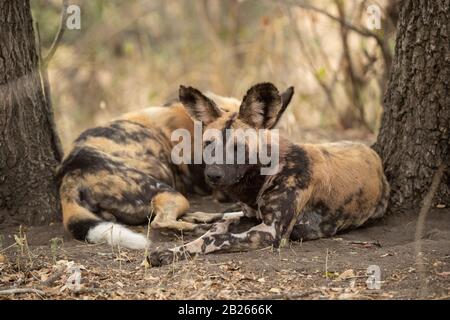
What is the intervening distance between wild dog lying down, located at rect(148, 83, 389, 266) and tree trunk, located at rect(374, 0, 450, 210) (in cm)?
18

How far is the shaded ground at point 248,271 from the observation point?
3379 millimetres

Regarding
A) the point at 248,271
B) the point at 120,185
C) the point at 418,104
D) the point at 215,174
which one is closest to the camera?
the point at 248,271

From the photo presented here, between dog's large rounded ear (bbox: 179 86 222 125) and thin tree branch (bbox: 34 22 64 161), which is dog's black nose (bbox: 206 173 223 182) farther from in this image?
thin tree branch (bbox: 34 22 64 161)

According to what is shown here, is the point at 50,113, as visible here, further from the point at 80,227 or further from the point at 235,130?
the point at 235,130

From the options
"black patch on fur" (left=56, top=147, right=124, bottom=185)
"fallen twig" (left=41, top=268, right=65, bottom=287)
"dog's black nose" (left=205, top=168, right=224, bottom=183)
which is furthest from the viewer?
"black patch on fur" (left=56, top=147, right=124, bottom=185)

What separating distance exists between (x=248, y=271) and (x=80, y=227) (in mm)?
1408

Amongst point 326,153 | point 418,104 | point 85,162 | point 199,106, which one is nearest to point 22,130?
point 85,162

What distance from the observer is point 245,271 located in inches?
146

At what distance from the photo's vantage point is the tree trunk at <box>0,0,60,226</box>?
4637 mm

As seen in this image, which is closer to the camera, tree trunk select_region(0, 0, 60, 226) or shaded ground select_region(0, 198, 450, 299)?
shaded ground select_region(0, 198, 450, 299)

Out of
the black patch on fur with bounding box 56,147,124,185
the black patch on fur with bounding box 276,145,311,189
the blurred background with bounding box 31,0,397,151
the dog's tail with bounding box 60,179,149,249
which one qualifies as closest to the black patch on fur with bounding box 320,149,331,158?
the black patch on fur with bounding box 276,145,311,189

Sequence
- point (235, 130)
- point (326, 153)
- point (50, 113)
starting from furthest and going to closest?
point (50, 113)
point (326, 153)
point (235, 130)

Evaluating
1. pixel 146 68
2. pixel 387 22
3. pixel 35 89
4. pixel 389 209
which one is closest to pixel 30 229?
pixel 35 89
